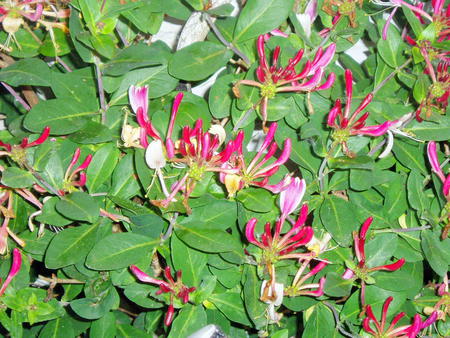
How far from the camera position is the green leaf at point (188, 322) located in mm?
Answer: 753

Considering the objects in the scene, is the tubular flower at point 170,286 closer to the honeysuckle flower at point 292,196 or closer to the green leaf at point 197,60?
the honeysuckle flower at point 292,196

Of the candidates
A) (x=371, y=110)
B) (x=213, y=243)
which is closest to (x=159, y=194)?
(x=213, y=243)

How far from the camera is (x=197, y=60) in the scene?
758 millimetres

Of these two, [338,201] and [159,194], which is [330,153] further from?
[159,194]

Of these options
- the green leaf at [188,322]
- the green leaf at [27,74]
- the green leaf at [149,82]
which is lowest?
the green leaf at [188,322]

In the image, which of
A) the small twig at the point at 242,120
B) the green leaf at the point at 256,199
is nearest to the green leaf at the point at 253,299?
the green leaf at the point at 256,199

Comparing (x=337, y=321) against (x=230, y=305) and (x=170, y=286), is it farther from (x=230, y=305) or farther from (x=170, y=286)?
(x=170, y=286)

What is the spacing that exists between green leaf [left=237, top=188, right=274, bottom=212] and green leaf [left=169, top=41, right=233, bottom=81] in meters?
0.18

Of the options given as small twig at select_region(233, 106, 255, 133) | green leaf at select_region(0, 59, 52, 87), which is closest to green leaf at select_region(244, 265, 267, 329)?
small twig at select_region(233, 106, 255, 133)

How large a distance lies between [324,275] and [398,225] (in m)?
0.16

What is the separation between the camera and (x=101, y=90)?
2.54 feet

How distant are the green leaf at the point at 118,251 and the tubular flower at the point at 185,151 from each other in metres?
0.08

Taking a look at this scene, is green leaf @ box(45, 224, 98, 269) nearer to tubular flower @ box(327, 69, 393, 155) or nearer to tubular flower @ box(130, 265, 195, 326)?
tubular flower @ box(130, 265, 195, 326)

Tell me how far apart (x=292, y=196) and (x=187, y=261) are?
0.18 m
